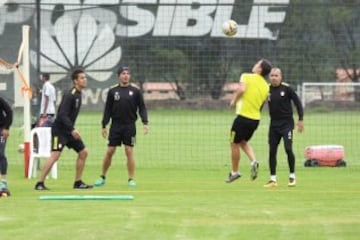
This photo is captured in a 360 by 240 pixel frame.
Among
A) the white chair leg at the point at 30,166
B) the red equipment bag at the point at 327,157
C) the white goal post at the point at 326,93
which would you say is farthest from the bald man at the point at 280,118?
the white goal post at the point at 326,93

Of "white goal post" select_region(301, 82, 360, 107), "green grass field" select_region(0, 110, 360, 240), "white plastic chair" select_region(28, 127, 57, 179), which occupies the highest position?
"white goal post" select_region(301, 82, 360, 107)

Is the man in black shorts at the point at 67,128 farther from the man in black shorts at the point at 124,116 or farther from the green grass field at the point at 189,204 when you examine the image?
the man in black shorts at the point at 124,116

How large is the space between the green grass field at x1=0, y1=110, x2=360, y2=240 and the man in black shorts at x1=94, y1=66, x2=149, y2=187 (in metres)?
0.54

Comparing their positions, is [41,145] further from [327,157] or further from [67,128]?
[327,157]

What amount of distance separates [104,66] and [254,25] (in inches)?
330

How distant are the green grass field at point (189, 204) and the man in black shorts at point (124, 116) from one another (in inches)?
21.1

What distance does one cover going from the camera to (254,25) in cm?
2873

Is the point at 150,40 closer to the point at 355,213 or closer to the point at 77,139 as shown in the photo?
the point at 77,139

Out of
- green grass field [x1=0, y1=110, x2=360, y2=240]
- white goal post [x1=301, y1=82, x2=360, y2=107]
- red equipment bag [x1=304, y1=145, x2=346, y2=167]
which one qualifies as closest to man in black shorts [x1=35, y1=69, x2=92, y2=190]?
green grass field [x1=0, y1=110, x2=360, y2=240]

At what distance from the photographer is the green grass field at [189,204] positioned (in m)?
9.55

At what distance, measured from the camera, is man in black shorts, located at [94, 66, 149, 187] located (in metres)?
15.4

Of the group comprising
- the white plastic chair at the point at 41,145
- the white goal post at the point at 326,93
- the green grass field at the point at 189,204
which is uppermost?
the white goal post at the point at 326,93

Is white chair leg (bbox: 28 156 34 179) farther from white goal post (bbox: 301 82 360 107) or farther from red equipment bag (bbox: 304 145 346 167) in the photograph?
white goal post (bbox: 301 82 360 107)

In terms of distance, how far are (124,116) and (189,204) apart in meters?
3.90
